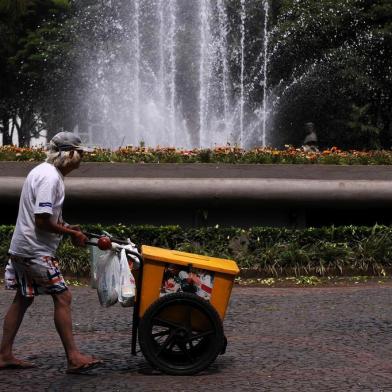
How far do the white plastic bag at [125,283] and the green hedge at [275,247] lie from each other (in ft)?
14.8

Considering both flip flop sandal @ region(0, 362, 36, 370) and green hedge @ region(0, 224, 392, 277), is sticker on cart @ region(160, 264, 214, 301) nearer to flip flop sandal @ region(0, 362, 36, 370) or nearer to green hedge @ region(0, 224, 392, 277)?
flip flop sandal @ region(0, 362, 36, 370)

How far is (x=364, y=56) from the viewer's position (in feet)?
125

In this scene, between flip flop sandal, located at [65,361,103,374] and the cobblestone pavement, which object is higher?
flip flop sandal, located at [65,361,103,374]

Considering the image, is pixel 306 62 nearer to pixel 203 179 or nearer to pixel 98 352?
pixel 203 179

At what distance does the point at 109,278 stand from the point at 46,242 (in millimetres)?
443

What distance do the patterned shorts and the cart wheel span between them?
0.58 m

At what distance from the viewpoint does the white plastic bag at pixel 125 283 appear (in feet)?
20.8

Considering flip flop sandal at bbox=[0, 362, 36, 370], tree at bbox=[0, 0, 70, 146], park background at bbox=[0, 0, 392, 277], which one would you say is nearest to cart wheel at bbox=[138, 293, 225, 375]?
flip flop sandal at bbox=[0, 362, 36, 370]

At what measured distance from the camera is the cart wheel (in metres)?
6.38

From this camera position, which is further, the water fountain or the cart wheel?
the water fountain

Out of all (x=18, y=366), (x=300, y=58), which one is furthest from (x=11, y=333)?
(x=300, y=58)

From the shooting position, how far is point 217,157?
39.8ft

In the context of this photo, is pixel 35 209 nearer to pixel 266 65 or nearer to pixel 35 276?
pixel 35 276

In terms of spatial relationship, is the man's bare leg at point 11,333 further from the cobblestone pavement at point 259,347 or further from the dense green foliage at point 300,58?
the dense green foliage at point 300,58
